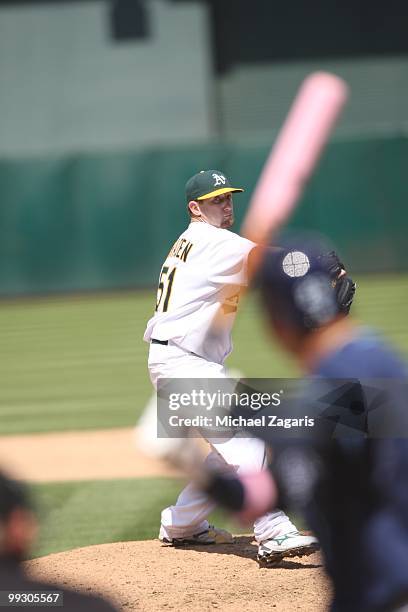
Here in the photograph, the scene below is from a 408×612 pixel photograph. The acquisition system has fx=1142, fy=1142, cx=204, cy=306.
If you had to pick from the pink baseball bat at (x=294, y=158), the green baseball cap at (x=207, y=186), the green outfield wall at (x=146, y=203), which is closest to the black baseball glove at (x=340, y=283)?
the pink baseball bat at (x=294, y=158)

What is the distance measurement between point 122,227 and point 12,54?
791 cm

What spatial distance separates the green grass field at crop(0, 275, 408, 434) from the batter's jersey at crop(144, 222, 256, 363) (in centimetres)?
329

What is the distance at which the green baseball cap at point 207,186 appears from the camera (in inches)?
253

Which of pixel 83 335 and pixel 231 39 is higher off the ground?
pixel 231 39

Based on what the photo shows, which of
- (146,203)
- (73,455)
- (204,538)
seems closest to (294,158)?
(204,538)

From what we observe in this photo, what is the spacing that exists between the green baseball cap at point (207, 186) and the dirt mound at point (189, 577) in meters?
2.10

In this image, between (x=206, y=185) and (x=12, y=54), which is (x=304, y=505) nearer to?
(x=206, y=185)

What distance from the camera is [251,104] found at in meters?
28.1

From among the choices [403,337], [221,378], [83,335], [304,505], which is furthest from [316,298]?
[83,335]

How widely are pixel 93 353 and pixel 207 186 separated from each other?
10.1m

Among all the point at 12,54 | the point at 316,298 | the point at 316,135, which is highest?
the point at 12,54

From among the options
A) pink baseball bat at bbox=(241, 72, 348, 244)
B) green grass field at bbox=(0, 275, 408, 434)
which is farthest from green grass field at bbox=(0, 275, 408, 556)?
pink baseball bat at bbox=(241, 72, 348, 244)

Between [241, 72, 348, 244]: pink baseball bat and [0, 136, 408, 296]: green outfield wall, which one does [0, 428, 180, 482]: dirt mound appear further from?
[0, 136, 408, 296]: green outfield wall

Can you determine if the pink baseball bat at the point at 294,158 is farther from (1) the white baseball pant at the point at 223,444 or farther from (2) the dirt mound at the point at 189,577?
(2) the dirt mound at the point at 189,577
